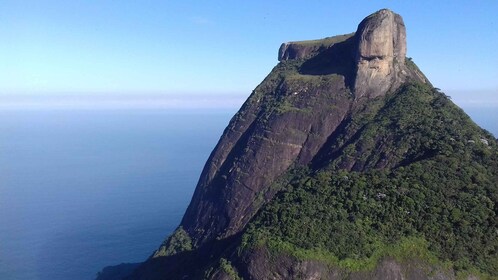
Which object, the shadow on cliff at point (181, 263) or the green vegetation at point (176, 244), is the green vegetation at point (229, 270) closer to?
the shadow on cliff at point (181, 263)

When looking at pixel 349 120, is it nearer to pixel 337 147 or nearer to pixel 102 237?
pixel 337 147


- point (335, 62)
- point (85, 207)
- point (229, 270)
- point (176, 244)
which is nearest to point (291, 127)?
point (335, 62)

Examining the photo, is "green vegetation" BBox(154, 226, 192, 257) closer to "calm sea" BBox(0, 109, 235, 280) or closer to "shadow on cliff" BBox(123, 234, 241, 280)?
"shadow on cliff" BBox(123, 234, 241, 280)

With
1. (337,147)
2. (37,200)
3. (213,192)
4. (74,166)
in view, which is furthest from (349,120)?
(74,166)

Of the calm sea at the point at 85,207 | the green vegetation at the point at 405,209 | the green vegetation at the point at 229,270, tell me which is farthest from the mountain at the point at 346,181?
the calm sea at the point at 85,207

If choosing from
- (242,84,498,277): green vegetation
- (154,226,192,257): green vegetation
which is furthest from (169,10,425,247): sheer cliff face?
(242,84,498,277): green vegetation

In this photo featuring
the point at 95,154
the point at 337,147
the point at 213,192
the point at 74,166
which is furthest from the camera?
the point at 95,154

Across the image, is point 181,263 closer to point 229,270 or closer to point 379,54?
point 229,270
